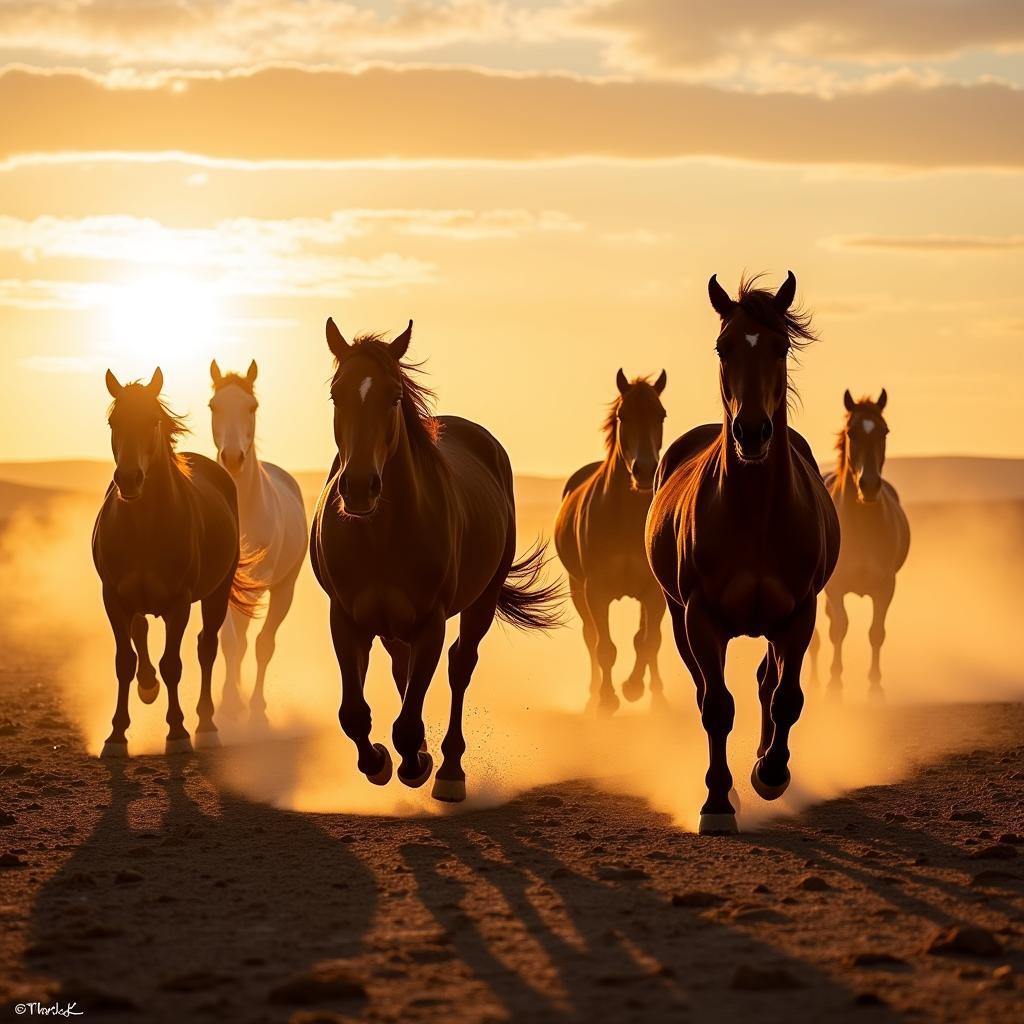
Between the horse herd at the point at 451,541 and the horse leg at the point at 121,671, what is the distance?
0.06ft

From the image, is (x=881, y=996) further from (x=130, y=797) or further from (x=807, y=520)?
(x=130, y=797)

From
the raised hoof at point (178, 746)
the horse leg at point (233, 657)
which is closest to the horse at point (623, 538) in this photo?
the horse leg at point (233, 657)

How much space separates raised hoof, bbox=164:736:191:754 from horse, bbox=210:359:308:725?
192 cm

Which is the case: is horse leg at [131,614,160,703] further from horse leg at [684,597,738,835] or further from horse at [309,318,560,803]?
horse leg at [684,597,738,835]

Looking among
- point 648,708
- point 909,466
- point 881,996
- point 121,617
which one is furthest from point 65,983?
point 909,466

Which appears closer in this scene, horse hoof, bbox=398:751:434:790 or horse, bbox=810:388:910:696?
horse hoof, bbox=398:751:434:790

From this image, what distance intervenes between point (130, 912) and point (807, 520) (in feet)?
12.9

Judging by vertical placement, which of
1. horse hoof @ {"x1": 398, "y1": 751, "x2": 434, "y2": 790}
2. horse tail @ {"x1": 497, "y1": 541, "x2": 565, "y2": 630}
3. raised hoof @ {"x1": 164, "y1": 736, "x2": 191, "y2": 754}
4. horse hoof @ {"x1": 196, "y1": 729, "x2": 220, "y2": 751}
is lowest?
horse hoof @ {"x1": 196, "y1": 729, "x2": 220, "y2": 751}

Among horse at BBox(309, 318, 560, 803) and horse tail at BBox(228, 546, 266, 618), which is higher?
horse at BBox(309, 318, 560, 803)

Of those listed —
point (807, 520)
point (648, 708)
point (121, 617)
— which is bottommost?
point (648, 708)

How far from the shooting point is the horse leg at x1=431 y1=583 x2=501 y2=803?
9406 mm

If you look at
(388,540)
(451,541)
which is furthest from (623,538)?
(388,540)

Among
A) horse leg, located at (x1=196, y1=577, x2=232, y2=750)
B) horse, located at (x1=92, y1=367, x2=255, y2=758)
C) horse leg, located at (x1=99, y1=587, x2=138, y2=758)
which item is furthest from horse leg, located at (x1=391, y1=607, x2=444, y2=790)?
horse leg, located at (x1=196, y1=577, x2=232, y2=750)

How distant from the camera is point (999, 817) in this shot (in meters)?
8.65
